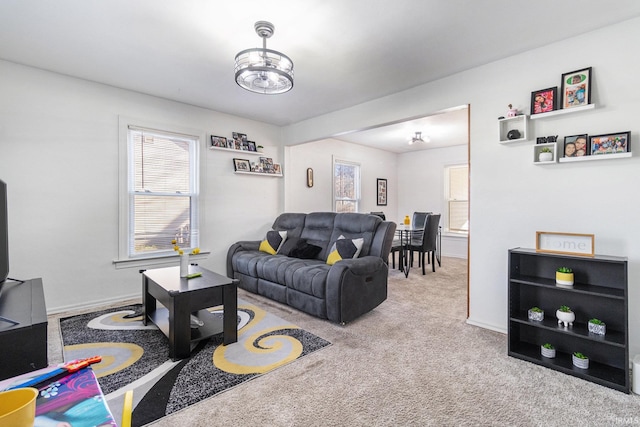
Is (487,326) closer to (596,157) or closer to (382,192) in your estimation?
(596,157)

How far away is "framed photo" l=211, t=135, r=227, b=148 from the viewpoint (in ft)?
14.5

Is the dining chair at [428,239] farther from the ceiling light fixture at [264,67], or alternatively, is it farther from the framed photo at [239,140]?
the ceiling light fixture at [264,67]

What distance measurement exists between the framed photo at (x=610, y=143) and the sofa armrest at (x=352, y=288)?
6.75ft

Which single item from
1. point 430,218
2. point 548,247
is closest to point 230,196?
point 430,218

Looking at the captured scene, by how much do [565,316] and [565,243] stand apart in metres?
0.56

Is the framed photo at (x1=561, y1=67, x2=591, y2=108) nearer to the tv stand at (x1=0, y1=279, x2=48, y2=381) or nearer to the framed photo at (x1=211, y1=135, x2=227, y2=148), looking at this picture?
the tv stand at (x1=0, y1=279, x2=48, y2=381)

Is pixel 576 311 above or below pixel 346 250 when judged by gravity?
below

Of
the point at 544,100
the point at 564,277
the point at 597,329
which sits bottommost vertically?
the point at 597,329

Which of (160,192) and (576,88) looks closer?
(576,88)

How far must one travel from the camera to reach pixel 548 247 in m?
2.51

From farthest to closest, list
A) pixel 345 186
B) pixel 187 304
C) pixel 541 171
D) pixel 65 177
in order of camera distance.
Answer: pixel 345 186 < pixel 65 177 < pixel 541 171 < pixel 187 304

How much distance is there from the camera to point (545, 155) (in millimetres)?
2535

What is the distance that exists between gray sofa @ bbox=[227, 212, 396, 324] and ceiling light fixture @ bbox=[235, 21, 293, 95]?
1.75m

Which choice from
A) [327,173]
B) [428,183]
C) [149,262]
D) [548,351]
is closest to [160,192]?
[149,262]
